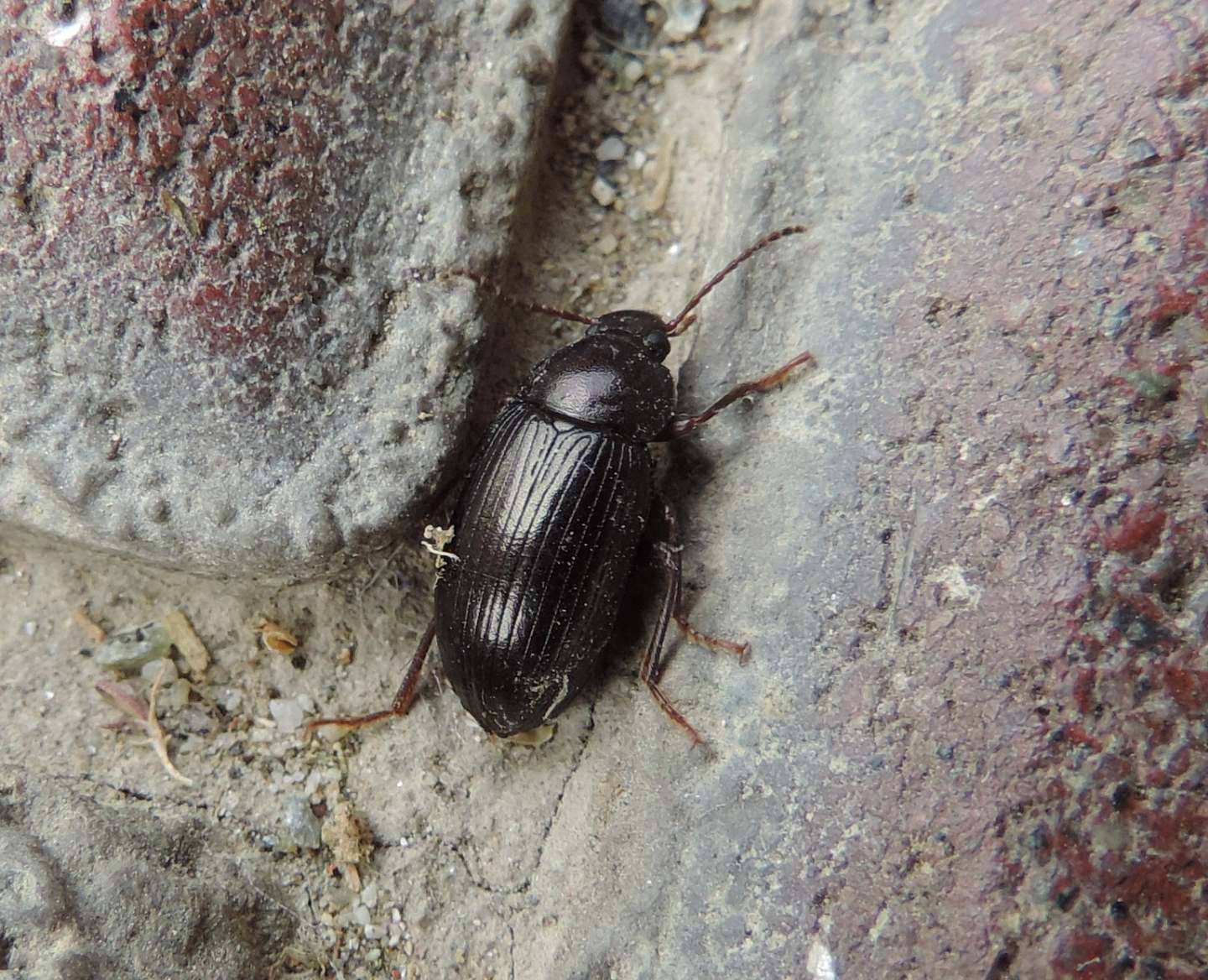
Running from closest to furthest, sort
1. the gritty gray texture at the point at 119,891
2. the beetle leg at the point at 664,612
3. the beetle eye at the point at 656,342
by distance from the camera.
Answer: the gritty gray texture at the point at 119,891
the beetle leg at the point at 664,612
the beetle eye at the point at 656,342

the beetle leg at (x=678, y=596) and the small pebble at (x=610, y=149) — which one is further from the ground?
the small pebble at (x=610, y=149)

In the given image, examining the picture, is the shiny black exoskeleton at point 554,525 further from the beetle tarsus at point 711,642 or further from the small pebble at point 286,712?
the small pebble at point 286,712

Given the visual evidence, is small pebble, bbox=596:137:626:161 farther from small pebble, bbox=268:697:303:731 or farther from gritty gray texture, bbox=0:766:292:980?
gritty gray texture, bbox=0:766:292:980

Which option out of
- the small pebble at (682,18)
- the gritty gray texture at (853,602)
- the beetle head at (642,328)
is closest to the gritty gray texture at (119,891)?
the gritty gray texture at (853,602)

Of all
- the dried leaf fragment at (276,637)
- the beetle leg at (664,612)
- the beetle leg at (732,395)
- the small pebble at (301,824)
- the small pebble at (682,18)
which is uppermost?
the small pebble at (682,18)

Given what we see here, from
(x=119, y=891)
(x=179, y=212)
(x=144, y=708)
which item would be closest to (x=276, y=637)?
(x=144, y=708)

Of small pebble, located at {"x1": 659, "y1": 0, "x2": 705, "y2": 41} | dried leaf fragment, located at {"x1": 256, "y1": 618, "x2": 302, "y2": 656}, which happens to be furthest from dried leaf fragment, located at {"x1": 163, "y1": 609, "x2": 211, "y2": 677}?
small pebble, located at {"x1": 659, "y1": 0, "x2": 705, "y2": 41}
